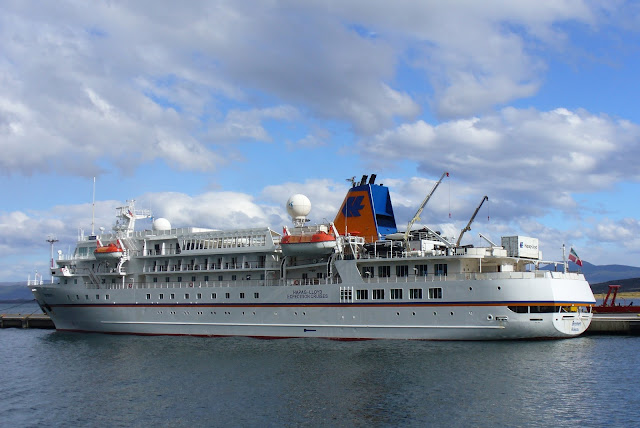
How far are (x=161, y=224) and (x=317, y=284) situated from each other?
18.5 meters

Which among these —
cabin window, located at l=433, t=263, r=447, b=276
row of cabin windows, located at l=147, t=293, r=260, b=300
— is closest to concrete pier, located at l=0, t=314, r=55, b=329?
row of cabin windows, located at l=147, t=293, r=260, b=300

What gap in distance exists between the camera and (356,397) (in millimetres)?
27156

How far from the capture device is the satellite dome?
160 ft

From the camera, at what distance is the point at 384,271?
1743 inches

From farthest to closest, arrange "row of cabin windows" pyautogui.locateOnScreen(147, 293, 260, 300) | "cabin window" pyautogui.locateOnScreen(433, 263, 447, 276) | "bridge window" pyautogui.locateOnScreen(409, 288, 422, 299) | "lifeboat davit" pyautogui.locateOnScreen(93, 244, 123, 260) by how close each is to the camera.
Result: "lifeboat davit" pyautogui.locateOnScreen(93, 244, 123, 260), "row of cabin windows" pyautogui.locateOnScreen(147, 293, 260, 300), "cabin window" pyautogui.locateOnScreen(433, 263, 447, 276), "bridge window" pyautogui.locateOnScreen(409, 288, 422, 299)

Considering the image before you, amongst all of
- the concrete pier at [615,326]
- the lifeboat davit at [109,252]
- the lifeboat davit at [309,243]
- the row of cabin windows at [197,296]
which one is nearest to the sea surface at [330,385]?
the concrete pier at [615,326]

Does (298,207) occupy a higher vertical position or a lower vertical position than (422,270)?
higher

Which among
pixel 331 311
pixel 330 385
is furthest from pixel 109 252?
pixel 330 385

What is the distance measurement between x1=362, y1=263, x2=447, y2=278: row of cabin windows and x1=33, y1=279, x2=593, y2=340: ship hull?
123 cm

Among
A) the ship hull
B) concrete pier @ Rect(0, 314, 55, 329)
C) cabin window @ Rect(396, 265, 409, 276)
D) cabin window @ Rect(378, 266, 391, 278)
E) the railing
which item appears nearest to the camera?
the ship hull

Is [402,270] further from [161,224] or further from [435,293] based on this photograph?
[161,224]

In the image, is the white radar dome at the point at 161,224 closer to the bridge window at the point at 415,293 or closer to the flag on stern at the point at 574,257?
the bridge window at the point at 415,293

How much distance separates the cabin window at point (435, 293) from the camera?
134 feet

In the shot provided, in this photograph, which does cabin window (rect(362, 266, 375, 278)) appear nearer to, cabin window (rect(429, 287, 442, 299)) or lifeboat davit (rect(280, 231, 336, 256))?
lifeboat davit (rect(280, 231, 336, 256))
